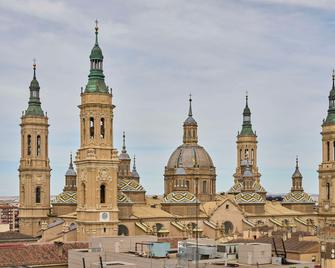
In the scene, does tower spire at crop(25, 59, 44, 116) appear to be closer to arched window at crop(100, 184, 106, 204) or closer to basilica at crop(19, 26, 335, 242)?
basilica at crop(19, 26, 335, 242)

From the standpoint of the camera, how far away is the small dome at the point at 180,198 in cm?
10391

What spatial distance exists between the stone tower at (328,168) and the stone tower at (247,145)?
64.2 feet

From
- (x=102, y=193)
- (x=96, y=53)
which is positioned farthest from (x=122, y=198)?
(x=96, y=53)

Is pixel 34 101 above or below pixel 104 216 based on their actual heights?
above

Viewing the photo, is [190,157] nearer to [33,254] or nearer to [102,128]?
[102,128]

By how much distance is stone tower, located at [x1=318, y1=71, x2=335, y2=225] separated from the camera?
384 feet

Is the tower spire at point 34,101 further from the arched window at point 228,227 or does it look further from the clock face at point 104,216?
the arched window at point 228,227

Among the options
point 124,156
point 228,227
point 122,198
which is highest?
point 124,156

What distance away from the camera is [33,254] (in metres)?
74.8

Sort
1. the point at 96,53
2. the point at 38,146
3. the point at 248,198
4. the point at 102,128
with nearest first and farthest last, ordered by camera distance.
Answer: the point at 102,128 → the point at 96,53 → the point at 38,146 → the point at 248,198

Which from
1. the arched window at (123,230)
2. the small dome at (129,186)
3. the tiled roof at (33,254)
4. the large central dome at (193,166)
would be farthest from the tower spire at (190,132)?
the tiled roof at (33,254)

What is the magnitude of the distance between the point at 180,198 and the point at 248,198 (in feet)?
50.8

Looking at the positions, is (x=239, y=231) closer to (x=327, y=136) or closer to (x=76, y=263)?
(x=327, y=136)

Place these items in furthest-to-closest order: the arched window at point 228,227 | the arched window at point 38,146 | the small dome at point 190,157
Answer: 1. the small dome at point 190,157
2. the arched window at point 38,146
3. the arched window at point 228,227
